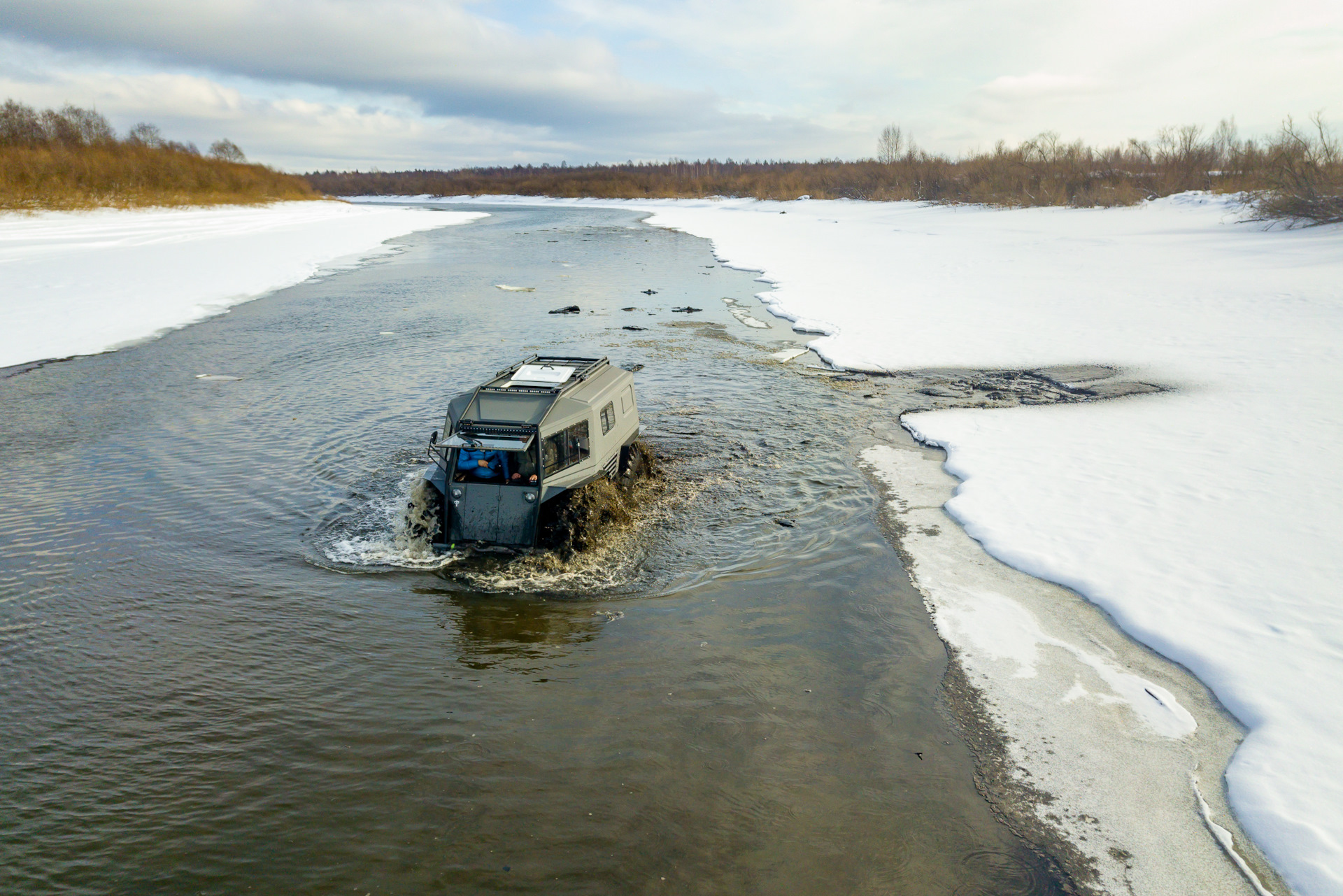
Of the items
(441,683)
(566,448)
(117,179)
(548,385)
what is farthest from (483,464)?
(117,179)

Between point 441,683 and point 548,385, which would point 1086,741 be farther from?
point 548,385

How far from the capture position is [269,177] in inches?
3745

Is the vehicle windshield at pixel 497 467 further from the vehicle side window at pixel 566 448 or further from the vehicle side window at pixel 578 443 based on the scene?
the vehicle side window at pixel 578 443

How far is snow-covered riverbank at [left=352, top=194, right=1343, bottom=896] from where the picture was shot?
7.57 m

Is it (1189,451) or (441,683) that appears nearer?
(441,683)

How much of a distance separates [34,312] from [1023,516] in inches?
1241

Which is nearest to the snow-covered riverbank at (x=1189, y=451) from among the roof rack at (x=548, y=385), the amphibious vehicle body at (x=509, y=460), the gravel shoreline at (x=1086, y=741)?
the gravel shoreline at (x=1086, y=741)

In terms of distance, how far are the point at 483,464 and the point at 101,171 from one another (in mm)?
68732

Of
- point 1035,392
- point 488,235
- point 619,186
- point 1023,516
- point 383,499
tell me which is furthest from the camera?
point 619,186

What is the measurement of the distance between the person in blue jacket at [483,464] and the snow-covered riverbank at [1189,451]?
280 inches

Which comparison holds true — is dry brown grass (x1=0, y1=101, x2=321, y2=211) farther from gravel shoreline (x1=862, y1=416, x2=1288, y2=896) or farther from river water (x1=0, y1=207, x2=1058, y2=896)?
gravel shoreline (x1=862, y1=416, x2=1288, y2=896)

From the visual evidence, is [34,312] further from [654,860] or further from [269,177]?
[269,177]

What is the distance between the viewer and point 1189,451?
14.0 m

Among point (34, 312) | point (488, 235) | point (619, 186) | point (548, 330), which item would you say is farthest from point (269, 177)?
point (548, 330)
